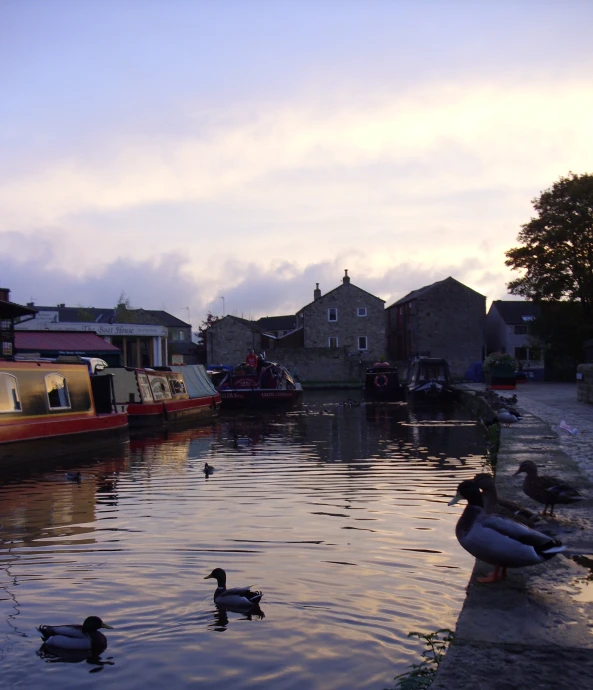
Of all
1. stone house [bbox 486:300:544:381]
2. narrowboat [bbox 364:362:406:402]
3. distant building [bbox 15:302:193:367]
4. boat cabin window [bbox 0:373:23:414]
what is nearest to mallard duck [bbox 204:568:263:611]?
boat cabin window [bbox 0:373:23:414]

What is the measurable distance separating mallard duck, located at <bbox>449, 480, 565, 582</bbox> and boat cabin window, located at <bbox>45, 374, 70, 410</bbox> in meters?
14.6

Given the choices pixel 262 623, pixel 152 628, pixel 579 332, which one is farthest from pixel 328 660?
pixel 579 332

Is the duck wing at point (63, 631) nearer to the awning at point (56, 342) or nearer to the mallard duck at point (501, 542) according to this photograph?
the mallard duck at point (501, 542)

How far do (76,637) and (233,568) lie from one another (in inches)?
97.0

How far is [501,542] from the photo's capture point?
19.4 ft

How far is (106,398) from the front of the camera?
23.0 metres

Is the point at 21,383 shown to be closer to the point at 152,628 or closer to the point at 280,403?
the point at 152,628

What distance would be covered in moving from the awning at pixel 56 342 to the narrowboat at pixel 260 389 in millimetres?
5889

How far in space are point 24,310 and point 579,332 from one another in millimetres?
33440

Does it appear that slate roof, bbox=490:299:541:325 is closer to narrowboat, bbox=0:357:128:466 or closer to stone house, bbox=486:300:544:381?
stone house, bbox=486:300:544:381

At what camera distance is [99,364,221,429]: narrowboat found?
26.1 metres

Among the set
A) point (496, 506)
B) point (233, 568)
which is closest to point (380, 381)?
point (233, 568)

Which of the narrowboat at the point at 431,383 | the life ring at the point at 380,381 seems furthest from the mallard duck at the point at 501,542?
the life ring at the point at 380,381

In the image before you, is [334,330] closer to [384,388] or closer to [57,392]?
[384,388]
